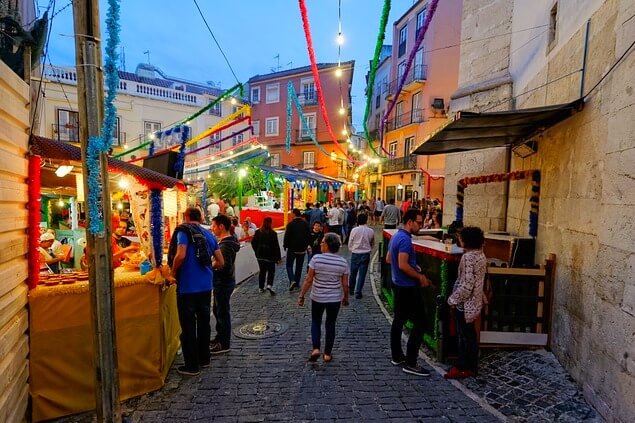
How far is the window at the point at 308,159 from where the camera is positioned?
116ft

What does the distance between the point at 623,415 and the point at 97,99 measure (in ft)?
16.1

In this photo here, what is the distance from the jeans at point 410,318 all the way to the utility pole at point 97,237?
2.97 metres

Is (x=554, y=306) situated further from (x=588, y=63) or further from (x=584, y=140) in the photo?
(x=588, y=63)

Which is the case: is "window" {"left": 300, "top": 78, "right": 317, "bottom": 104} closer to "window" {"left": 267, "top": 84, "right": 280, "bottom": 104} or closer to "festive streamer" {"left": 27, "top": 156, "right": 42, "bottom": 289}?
"window" {"left": 267, "top": 84, "right": 280, "bottom": 104}

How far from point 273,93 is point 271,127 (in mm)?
3289

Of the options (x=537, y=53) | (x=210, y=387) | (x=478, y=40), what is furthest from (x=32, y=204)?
(x=478, y=40)

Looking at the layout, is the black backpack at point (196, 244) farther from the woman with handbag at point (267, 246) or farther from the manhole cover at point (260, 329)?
the woman with handbag at point (267, 246)

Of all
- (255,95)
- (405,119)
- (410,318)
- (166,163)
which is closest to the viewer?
(410,318)

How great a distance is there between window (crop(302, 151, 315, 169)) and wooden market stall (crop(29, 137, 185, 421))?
104 ft

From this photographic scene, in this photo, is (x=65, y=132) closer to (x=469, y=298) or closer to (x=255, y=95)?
(x=255, y=95)

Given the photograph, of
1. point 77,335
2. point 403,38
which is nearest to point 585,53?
point 77,335

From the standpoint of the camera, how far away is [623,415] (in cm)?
297

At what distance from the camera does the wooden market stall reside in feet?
11.0

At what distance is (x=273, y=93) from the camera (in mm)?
35938
